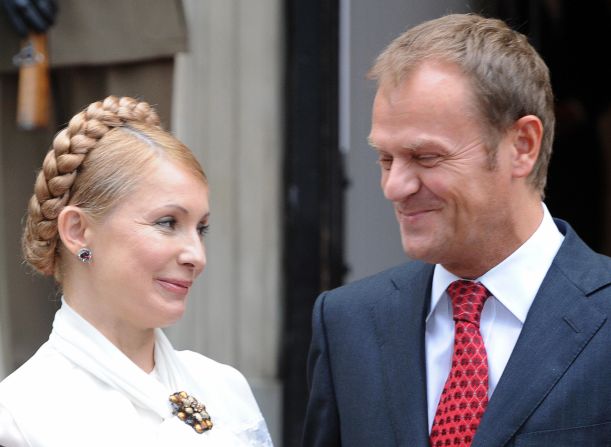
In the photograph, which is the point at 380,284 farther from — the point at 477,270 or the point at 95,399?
the point at 95,399

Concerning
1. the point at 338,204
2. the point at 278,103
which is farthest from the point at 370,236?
the point at 278,103

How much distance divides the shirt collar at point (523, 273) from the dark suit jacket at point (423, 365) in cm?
4

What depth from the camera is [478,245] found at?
3.02 m

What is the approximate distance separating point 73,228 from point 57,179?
0.41ft

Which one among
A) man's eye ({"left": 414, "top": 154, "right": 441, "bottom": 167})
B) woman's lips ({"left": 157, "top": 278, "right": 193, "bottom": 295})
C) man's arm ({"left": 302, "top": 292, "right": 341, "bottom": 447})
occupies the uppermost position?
man's eye ({"left": 414, "top": 154, "right": 441, "bottom": 167})

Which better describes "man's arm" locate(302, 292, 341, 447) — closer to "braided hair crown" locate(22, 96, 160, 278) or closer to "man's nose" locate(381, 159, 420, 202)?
"man's nose" locate(381, 159, 420, 202)

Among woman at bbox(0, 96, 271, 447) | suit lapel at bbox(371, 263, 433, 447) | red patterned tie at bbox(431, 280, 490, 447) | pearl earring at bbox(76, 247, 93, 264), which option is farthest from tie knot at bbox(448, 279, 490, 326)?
pearl earring at bbox(76, 247, 93, 264)

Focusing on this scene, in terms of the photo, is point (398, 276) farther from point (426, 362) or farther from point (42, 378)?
point (42, 378)

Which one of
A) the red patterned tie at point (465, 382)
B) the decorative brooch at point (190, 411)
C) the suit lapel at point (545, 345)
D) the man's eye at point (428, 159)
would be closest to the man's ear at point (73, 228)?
the decorative brooch at point (190, 411)

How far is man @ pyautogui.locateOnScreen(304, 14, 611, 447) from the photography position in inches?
113

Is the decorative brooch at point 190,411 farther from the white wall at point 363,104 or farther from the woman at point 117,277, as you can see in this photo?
the white wall at point 363,104

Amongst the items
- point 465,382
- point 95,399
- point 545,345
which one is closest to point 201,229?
point 95,399

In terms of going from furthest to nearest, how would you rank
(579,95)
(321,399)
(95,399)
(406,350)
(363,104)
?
(363,104) → (579,95) → (321,399) → (406,350) → (95,399)

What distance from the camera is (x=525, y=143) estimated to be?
121 inches
